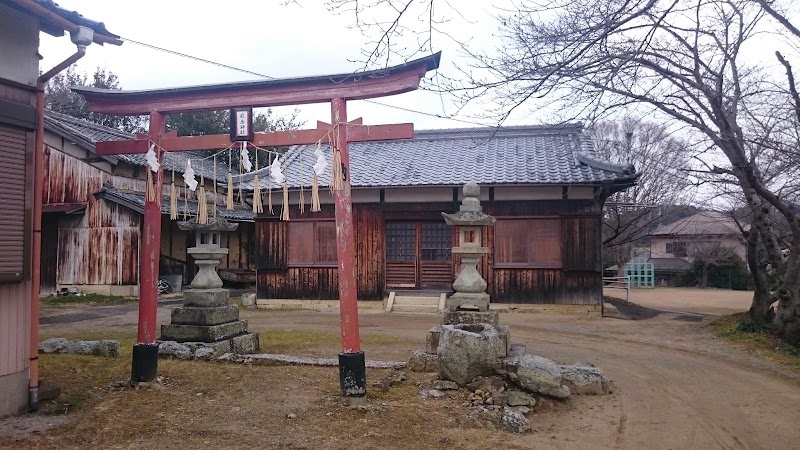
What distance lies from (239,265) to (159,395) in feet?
62.7

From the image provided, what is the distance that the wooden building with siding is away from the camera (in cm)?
1486

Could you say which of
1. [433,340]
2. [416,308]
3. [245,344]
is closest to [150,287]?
[245,344]

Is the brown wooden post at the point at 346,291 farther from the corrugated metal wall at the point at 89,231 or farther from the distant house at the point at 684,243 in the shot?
the distant house at the point at 684,243

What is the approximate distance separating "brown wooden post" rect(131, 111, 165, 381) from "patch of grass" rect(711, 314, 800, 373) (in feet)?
31.2

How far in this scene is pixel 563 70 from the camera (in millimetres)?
5711

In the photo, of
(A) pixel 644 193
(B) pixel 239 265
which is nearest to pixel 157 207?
(B) pixel 239 265

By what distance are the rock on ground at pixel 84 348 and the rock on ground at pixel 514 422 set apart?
240 inches

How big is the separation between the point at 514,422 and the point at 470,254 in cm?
332

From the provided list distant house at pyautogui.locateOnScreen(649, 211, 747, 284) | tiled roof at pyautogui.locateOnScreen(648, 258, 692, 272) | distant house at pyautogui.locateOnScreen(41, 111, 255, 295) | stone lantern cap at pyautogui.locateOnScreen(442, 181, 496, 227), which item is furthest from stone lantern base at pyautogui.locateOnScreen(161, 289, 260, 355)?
tiled roof at pyautogui.locateOnScreen(648, 258, 692, 272)

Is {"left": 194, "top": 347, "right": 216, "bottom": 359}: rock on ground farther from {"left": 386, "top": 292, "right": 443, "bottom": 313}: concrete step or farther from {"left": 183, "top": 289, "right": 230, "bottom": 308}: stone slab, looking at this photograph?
{"left": 386, "top": 292, "right": 443, "bottom": 313}: concrete step

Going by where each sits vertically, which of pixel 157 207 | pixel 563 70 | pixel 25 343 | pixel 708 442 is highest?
pixel 563 70

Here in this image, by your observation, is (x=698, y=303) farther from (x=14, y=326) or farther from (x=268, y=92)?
(x=14, y=326)

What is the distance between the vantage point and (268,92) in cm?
709

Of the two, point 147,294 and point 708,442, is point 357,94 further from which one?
point 708,442
